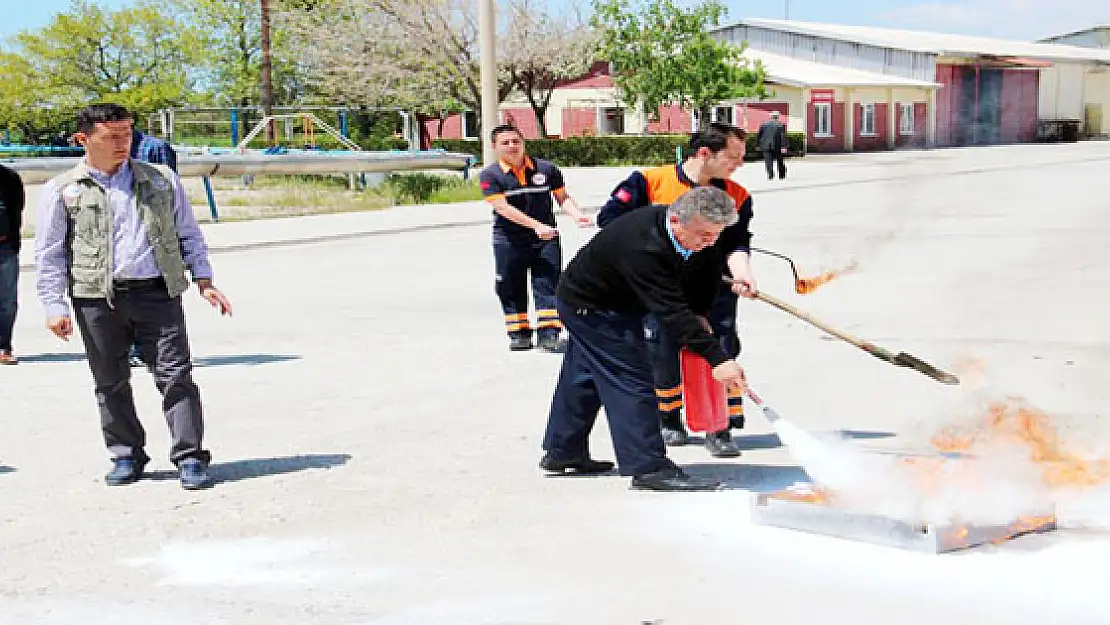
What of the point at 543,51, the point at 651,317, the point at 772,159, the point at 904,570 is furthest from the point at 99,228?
the point at 543,51

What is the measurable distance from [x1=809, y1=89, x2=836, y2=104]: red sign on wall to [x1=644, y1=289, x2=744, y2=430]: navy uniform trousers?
54.3 metres

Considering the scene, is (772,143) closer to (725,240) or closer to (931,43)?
(725,240)

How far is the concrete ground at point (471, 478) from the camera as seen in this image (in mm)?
4879

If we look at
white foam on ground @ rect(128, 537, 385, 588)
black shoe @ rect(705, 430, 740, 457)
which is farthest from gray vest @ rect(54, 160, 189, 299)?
black shoe @ rect(705, 430, 740, 457)

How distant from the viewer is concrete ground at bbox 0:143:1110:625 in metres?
4.88

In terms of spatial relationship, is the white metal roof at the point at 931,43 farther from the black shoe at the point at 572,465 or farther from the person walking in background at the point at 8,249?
the black shoe at the point at 572,465

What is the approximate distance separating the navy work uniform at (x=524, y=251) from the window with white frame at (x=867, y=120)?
177 feet

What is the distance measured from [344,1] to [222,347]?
5293 centimetres

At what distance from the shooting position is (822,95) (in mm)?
60531

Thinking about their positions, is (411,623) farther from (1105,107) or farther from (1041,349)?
(1105,107)

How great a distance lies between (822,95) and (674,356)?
5542 cm

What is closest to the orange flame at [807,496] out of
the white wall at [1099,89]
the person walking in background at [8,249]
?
the person walking in background at [8,249]

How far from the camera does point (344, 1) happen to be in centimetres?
6166

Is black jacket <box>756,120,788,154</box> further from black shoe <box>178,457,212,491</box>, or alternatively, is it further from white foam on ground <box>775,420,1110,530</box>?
black shoe <box>178,457,212,491</box>
